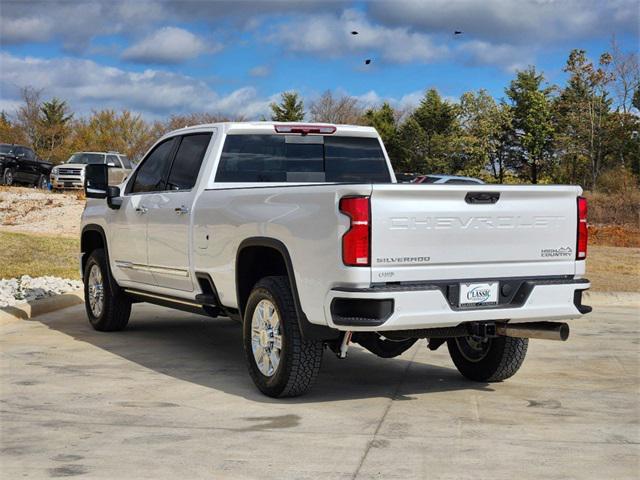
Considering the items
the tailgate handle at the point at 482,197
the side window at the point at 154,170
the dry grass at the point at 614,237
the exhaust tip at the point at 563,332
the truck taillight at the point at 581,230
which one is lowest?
the dry grass at the point at 614,237

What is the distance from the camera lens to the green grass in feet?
49.4

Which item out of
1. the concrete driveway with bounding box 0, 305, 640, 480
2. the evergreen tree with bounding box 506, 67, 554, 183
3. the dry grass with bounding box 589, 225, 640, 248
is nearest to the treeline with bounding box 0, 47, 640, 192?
the evergreen tree with bounding box 506, 67, 554, 183

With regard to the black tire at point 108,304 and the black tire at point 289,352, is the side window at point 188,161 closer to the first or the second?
the black tire at point 108,304

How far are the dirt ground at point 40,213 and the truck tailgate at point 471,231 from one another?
17.8 metres

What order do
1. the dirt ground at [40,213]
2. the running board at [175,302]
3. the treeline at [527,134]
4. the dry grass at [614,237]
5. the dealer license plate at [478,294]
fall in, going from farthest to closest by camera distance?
the treeline at [527,134]
the dry grass at [614,237]
the dirt ground at [40,213]
the running board at [175,302]
the dealer license plate at [478,294]

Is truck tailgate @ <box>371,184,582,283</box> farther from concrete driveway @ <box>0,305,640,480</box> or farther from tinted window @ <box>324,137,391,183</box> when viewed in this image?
tinted window @ <box>324,137,391,183</box>

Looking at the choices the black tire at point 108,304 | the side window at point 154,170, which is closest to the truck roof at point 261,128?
the side window at point 154,170

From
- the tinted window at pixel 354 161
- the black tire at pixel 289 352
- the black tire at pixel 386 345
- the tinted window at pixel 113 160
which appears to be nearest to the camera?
the black tire at pixel 289 352

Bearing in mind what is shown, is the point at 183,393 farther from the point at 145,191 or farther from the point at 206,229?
the point at 145,191

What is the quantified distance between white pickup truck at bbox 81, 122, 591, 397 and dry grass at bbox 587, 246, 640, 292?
719 centimetres

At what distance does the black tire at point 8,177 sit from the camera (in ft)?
119

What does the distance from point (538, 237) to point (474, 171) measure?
5921 centimetres

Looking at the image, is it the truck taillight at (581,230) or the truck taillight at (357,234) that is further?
the truck taillight at (581,230)

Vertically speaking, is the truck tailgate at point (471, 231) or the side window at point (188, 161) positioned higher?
the side window at point (188, 161)
